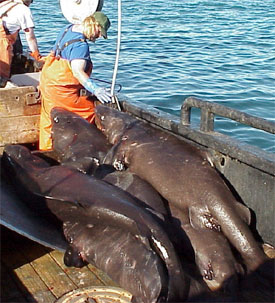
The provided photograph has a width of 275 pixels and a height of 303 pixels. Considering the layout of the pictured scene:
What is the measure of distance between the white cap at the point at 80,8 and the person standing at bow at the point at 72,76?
0.12m

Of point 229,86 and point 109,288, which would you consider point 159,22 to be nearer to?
point 229,86

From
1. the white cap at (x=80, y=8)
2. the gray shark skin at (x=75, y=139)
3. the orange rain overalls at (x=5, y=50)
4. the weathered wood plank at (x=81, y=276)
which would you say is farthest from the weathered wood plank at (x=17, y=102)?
the weathered wood plank at (x=81, y=276)

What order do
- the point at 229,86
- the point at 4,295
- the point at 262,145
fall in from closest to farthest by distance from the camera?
the point at 4,295 → the point at 262,145 → the point at 229,86

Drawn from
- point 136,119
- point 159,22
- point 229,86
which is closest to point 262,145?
point 229,86

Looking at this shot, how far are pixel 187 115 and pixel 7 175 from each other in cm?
180

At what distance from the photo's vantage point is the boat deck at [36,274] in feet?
14.4

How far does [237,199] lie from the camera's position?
208 inches

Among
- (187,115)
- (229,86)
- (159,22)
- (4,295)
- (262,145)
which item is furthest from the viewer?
(159,22)

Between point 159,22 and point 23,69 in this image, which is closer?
point 23,69

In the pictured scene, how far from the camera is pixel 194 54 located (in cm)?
1800

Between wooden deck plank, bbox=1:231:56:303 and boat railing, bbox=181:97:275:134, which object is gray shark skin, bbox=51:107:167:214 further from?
wooden deck plank, bbox=1:231:56:303

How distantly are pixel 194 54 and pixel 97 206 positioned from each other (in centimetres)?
1393

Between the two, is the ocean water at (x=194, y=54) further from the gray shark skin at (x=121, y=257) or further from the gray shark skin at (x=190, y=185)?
the gray shark skin at (x=121, y=257)

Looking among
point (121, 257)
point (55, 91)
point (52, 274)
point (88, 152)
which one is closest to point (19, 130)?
point (55, 91)
